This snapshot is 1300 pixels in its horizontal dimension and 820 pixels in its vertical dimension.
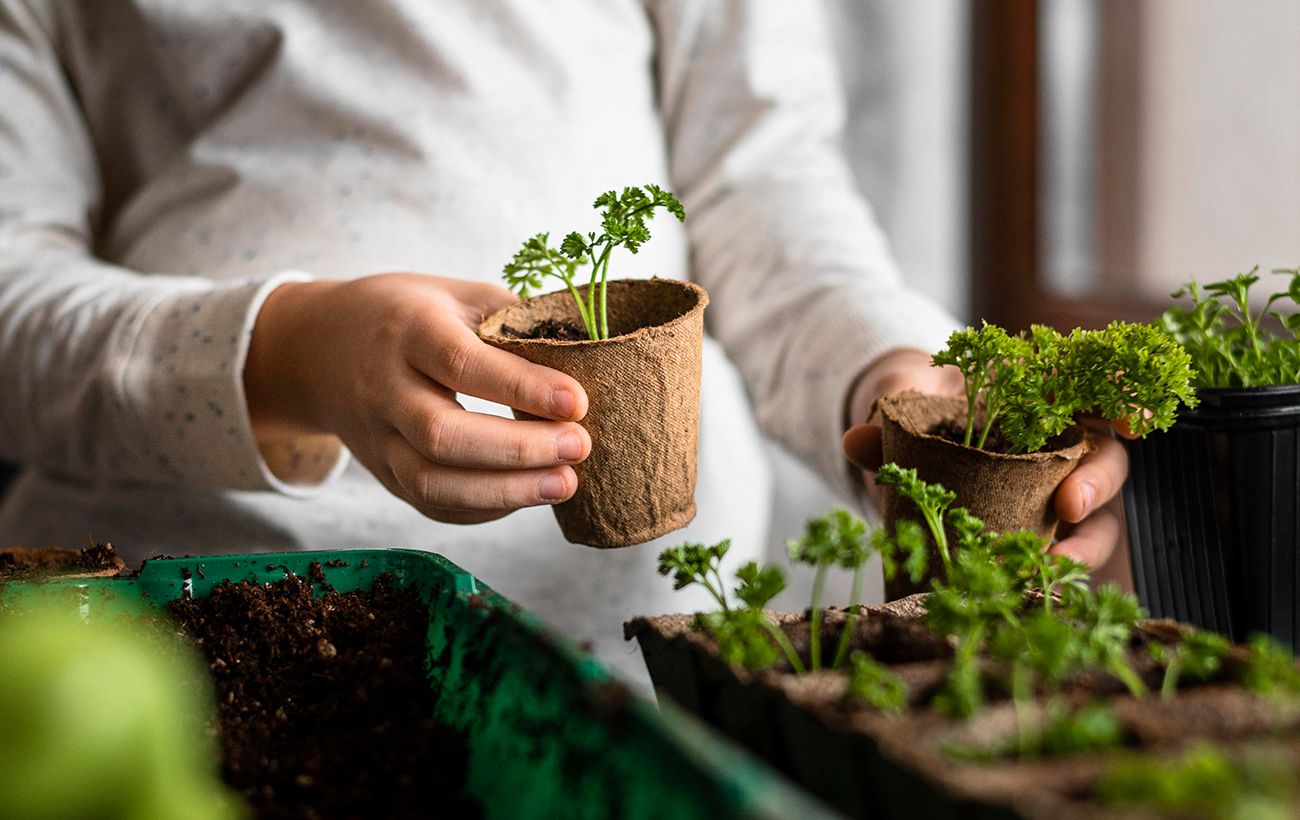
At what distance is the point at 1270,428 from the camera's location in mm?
700

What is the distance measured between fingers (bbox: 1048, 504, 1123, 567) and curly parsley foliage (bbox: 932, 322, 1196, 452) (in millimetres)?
115

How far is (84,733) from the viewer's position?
26 cm

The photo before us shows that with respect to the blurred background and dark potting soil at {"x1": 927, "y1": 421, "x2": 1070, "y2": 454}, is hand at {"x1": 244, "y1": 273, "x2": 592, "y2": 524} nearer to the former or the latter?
dark potting soil at {"x1": 927, "y1": 421, "x2": 1070, "y2": 454}

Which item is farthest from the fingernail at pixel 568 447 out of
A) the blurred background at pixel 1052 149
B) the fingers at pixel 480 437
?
the blurred background at pixel 1052 149

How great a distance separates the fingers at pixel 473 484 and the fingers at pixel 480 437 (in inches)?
0.5

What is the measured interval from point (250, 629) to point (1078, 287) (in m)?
1.91

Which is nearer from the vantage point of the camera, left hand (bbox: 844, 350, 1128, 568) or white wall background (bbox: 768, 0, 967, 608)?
left hand (bbox: 844, 350, 1128, 568)

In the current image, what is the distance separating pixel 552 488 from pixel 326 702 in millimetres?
229

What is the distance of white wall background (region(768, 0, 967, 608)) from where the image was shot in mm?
2092

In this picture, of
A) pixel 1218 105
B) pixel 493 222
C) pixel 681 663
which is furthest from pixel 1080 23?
pixel 681 663

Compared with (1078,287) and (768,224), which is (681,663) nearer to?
(768,224)

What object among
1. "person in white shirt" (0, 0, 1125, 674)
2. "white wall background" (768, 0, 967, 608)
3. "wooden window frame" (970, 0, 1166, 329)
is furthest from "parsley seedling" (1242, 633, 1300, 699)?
"white wall background" (768, 0, 967, 608)

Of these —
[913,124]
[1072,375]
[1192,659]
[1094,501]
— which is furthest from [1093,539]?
[913,124]

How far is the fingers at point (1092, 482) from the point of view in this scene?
0.72m
